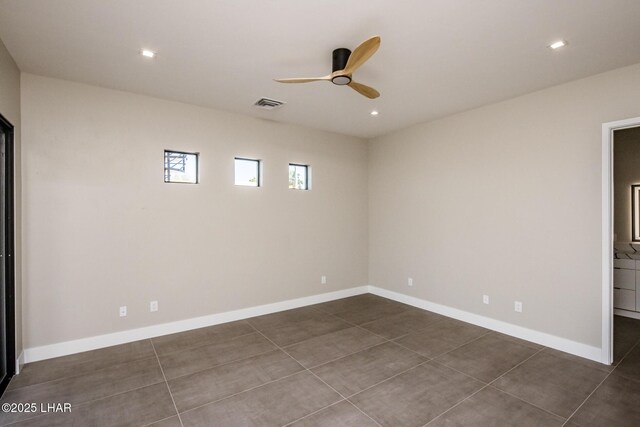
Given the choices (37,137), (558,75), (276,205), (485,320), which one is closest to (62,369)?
(37,137)

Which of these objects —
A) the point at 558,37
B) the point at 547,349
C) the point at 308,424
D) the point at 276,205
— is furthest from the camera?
the point at 276,205

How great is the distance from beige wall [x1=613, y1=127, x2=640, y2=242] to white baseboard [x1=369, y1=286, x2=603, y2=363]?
8.99 ft

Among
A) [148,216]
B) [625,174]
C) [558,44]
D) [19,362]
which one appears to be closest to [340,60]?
[558,44]

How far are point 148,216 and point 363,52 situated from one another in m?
3.15

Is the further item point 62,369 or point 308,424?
point 62,369

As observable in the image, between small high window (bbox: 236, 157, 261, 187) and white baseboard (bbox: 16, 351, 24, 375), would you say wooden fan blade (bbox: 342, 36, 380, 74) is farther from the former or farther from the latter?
white baseboard (bbox: 16, 351, 24, 375)

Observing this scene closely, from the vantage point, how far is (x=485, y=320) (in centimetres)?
425

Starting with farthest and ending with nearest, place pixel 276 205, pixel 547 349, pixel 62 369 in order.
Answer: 1. pixel 276 205
2. pixel 547 349
3. pixel 62 369

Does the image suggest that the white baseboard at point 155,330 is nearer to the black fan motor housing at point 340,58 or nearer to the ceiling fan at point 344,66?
the ceiling fan at point 344,66

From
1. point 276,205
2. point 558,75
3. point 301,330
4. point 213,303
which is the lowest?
point 301,330

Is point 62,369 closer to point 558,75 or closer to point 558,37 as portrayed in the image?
point 558,37

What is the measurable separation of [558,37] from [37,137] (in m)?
4.92

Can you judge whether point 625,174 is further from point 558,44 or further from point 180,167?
point 180,167

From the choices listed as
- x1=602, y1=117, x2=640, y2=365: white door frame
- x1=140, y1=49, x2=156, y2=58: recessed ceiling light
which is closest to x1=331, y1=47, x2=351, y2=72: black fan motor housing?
x1=140, y1=49, x2=156, y2=58: recessed ceiling light
